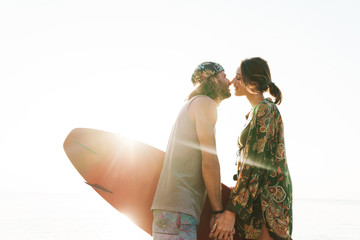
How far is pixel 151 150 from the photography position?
10.9 ft

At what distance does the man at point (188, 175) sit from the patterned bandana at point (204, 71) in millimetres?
231

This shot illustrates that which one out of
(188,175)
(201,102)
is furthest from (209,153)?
(201,102)

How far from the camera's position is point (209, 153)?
2055 millimetres

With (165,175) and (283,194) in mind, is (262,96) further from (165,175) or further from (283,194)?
(165,175)

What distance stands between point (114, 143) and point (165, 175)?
1.65 m

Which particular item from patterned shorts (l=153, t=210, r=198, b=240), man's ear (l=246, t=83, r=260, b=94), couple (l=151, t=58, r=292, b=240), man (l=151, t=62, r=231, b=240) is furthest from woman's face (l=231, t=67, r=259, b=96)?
patterned shorts (l=153, t=210, r=198, b=240)

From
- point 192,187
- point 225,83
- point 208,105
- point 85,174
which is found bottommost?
point 85,174

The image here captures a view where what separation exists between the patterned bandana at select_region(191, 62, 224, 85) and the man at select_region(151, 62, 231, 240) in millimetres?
231

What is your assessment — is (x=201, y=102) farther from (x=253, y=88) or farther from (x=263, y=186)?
(x=263, y=186)

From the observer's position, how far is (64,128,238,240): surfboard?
310 cm

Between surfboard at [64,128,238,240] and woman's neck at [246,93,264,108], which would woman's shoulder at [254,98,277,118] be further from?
surfboard at [64,128,238,240]

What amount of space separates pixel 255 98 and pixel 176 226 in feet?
3.66

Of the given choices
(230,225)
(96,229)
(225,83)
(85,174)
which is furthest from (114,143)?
(96,229)

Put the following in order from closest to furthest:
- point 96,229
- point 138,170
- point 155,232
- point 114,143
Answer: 1. point 155,232
2. point 138,170
3. point 114,143
4. point 96,229
